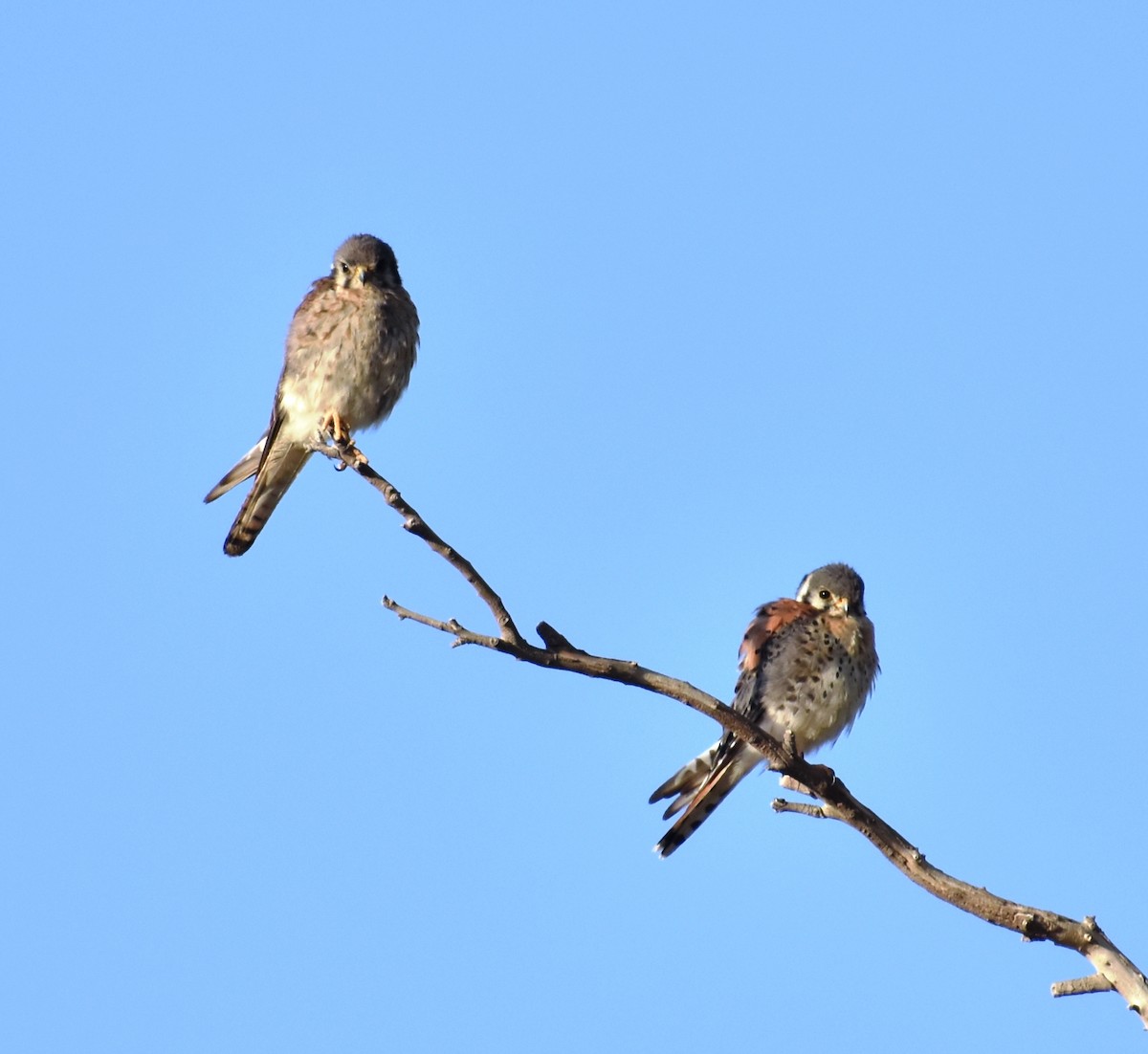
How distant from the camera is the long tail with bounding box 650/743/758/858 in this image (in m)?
5.68

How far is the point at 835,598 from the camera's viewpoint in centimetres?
625

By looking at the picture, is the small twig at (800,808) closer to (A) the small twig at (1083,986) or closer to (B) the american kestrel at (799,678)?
(A) the small twig at (1083,986)

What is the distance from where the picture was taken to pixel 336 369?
654 centimetres

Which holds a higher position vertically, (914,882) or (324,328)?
(324,328)

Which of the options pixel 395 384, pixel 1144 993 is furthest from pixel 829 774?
pixel 395 384

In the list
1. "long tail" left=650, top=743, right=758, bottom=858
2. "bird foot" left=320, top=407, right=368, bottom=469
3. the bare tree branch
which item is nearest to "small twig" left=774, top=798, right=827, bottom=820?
the bare tree branch

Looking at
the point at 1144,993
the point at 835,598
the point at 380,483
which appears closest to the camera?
the point at 1144,993

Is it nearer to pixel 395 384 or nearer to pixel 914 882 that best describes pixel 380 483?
pixel 914 882

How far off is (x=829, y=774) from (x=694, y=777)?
198 cm

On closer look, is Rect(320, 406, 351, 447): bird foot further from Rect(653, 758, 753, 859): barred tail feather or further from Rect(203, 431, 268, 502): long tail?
Rect(653, 758, 753, 859): barred tail feather

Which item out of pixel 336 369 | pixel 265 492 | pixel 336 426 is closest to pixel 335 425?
pixel 336 426

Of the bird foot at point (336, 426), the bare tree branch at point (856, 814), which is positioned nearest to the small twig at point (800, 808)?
the bare tree branch at point (856, 814)

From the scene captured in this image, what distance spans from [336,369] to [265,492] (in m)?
0.60

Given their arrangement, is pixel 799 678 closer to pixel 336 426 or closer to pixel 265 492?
pixel 336 426
